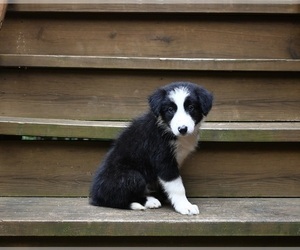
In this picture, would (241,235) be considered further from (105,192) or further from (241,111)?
(241,111)

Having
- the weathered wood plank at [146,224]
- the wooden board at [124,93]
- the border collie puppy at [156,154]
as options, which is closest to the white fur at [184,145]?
the border collie puppy at [156,154]

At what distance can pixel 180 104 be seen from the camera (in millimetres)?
2689

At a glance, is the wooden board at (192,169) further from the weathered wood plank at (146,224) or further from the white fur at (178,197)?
the weathered wood plank at (146,224)

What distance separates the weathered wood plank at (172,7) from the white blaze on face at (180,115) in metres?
0.86

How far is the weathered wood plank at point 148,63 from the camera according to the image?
3.16 metres

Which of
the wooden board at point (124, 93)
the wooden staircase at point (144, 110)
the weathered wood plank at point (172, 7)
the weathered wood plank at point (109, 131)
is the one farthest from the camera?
the weathered wood plank at point (172, 7)

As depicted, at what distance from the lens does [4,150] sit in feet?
10.1

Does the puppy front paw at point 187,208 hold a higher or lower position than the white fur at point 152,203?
higher

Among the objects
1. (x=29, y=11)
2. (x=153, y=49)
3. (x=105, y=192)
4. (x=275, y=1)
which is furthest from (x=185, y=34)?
(x=105, y=192)

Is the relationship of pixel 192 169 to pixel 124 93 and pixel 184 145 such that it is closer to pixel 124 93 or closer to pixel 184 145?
pixel 184 145

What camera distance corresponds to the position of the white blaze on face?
8.62 ft

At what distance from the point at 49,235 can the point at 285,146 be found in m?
1.32

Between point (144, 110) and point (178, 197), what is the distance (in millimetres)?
747

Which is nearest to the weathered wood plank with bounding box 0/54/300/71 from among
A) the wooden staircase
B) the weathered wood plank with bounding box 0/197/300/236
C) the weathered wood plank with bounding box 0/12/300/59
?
the wooden staircase
